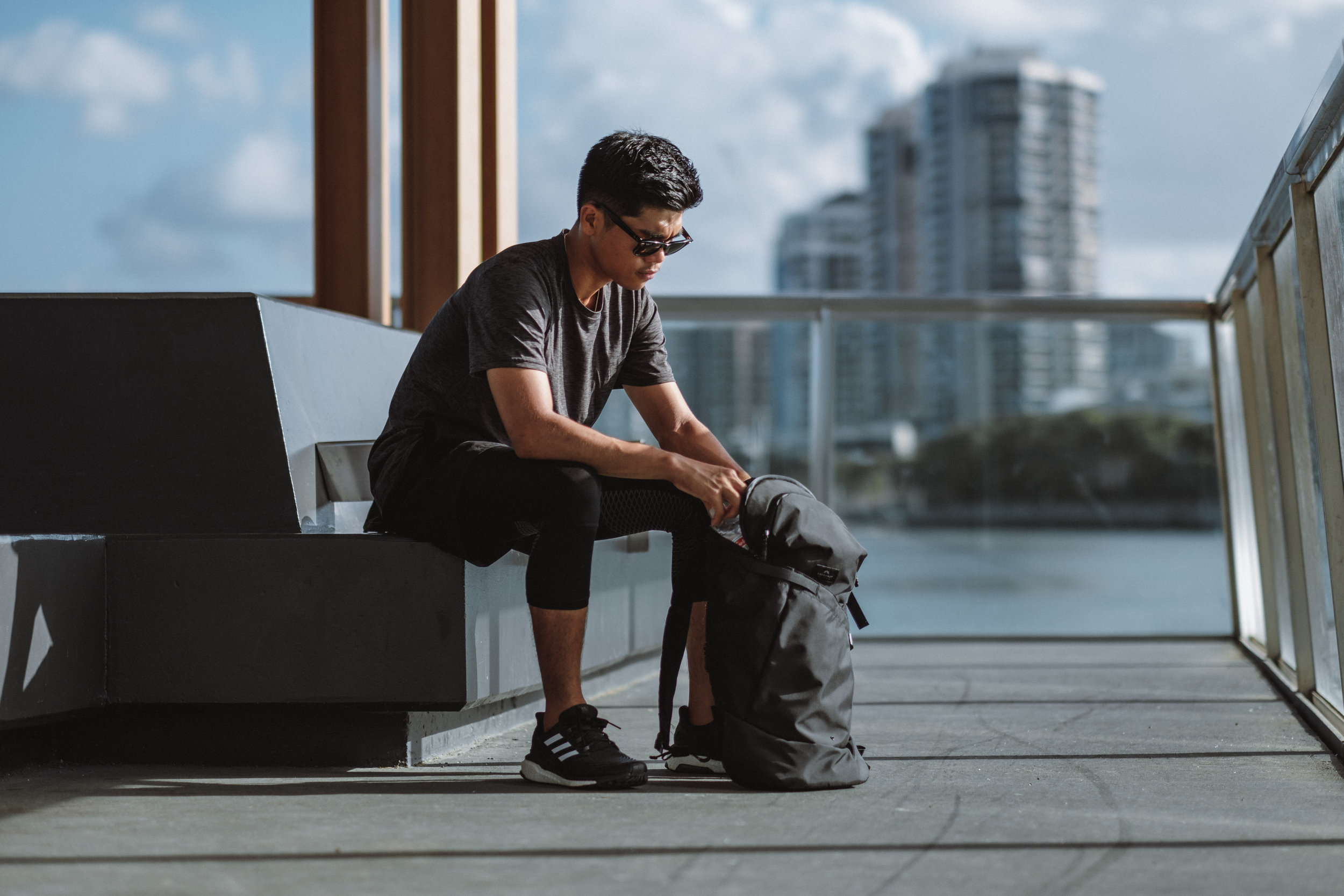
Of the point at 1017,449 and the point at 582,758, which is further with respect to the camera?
the point at 1017,449

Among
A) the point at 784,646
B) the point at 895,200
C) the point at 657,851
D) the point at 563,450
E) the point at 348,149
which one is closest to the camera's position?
the point at 657,851

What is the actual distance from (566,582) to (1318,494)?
197cm

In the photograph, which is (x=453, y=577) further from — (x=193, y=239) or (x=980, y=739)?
(x=193, y=239)

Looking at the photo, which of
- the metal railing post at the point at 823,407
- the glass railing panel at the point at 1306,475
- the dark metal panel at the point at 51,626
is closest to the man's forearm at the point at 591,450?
the dark metal panel at the point at 51,626

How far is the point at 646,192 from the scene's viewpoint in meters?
2.63

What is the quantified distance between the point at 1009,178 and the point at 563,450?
8641 cm

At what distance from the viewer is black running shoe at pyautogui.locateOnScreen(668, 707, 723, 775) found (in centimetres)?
264

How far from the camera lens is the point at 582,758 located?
2.46m

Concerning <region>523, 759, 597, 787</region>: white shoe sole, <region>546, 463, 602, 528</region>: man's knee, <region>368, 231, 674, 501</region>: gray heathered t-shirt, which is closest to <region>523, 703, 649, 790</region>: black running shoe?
<region>523, 759, 597, 787</region>: white shoe sole

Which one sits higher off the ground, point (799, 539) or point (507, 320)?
point (507, 320)

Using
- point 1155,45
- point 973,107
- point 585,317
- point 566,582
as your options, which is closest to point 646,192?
point 585,317

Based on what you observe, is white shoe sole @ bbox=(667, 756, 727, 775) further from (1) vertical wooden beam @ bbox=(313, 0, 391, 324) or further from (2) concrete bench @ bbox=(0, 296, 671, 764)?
(1) vertical wooden beam @ bbox=(313, 0, 391, 324)

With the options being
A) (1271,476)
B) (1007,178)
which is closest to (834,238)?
(1007,178)

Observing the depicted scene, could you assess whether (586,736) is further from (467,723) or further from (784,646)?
(467,723)
